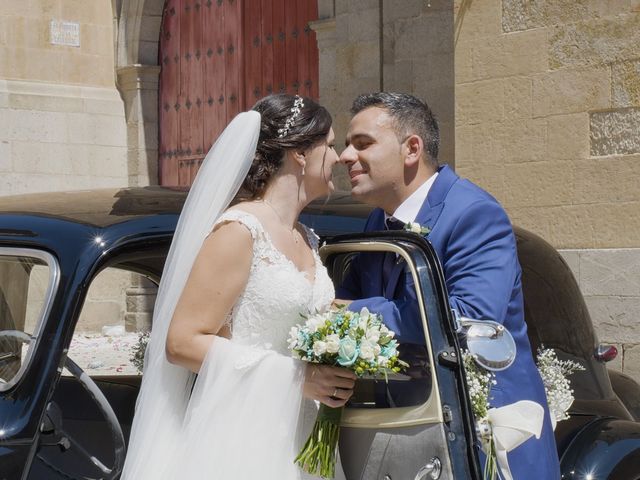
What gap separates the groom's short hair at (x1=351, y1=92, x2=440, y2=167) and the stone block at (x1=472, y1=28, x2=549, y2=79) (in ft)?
14.1

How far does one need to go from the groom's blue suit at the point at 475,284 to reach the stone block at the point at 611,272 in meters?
4.05

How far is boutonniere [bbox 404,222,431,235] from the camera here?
115 inches

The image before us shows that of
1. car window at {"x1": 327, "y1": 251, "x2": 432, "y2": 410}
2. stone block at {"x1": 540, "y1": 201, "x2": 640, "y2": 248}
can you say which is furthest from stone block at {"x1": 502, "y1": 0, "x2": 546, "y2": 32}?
car window at {"x1": 327, "y1": 251, "x2": 432, "y2": 410}

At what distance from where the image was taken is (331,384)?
2766 millimetres

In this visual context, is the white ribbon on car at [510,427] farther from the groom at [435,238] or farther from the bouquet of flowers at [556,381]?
the bouquet of flowers at [556,381]

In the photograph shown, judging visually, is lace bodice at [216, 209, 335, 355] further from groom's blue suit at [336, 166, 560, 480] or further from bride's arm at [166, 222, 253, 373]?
groom's blue suit at [336, 166, 560, 480]

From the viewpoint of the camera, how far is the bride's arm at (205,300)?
111 inches

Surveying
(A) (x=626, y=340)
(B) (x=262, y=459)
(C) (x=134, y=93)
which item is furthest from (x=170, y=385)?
(C) (x=134, y=93)

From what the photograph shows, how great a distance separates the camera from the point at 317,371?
2.79m

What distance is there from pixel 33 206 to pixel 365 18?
275 inches

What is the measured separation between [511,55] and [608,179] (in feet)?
3.33

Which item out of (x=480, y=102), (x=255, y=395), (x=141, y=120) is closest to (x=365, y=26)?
(x=480, y=102)

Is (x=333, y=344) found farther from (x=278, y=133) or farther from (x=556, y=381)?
(x=556, y=381)

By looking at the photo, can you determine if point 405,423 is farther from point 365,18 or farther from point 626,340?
point 365,18
